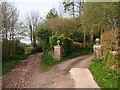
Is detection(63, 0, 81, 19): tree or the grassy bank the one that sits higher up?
detection(63, 0, 81, 19): tree

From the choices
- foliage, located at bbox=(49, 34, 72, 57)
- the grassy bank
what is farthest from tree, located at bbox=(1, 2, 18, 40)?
foliage, located at bbox=(49, 34, 72, 57)

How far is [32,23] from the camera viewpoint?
37.8m

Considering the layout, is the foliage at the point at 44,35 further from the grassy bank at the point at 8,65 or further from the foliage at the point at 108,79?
the foliage at the point at 108,79

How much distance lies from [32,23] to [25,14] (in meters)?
1.69

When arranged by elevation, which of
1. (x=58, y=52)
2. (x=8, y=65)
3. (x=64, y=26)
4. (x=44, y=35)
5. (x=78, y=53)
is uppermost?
(x=64, y=26)

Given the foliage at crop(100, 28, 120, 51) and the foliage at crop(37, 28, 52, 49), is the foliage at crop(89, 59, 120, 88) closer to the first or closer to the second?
the foliage at crop(100, 28, 120, 51)

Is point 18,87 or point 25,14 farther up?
point 25,14

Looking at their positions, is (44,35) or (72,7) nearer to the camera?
(44,35)

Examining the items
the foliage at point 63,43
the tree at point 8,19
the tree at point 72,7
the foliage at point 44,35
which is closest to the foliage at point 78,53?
the foliage at point 63,43

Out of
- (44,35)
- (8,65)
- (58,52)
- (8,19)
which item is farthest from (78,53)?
(8,19)

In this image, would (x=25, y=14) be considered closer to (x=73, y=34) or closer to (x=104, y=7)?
(x=73, y=34)

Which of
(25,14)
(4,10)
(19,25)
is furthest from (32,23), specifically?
(4,10)

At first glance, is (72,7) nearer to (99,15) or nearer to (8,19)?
(8,19)

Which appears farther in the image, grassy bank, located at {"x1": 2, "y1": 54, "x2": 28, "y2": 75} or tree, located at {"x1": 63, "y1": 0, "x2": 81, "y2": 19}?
tree, located at {"x1": 63, "y1": 0, "x2": 81, "y2": 19}
